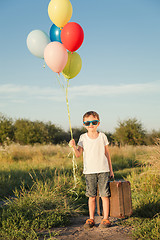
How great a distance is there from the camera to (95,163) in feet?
12.7

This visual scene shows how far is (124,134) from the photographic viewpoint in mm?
21891

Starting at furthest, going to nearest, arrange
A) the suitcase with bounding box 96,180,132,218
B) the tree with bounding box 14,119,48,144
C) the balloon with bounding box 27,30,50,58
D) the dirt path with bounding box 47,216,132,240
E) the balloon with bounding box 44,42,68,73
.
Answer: the tree with bounding box 14,119,48,144, the balloon with bounding box 27,30,50,58, the balloon with bounding box 44,42,68,73, the suitcase with bounding box 96,180,132,218, the dirt path with bounding box 47,216,132,240

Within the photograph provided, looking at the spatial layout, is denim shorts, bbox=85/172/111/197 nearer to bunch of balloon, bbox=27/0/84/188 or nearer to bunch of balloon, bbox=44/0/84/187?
bunch of balloon, bbox=44/0/84/187

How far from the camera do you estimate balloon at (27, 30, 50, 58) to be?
16.2 ft

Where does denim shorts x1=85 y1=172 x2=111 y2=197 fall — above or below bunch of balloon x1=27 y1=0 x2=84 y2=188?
below

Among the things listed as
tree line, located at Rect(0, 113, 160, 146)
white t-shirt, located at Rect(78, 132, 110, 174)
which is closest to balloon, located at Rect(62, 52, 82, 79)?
white t-shirt, located at Rect(78, 132, 110, 174)

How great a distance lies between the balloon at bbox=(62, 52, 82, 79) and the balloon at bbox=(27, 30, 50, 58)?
573mm

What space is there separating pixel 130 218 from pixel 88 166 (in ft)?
4.01

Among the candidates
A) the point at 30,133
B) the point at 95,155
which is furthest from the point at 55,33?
the point at 30,133

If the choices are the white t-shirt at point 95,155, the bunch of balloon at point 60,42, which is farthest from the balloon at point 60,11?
the white t-shirt at point 95,155

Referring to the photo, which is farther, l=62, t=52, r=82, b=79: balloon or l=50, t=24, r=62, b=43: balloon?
l=50, t=24, r=62, b=43: balloon

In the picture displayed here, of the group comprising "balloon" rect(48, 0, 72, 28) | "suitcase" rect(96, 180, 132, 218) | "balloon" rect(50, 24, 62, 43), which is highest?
"balloon" rect(48, 0, 72, 28)

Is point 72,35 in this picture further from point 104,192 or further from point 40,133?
point 40,133

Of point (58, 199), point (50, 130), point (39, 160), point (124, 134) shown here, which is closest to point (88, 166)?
point (58, 199)
